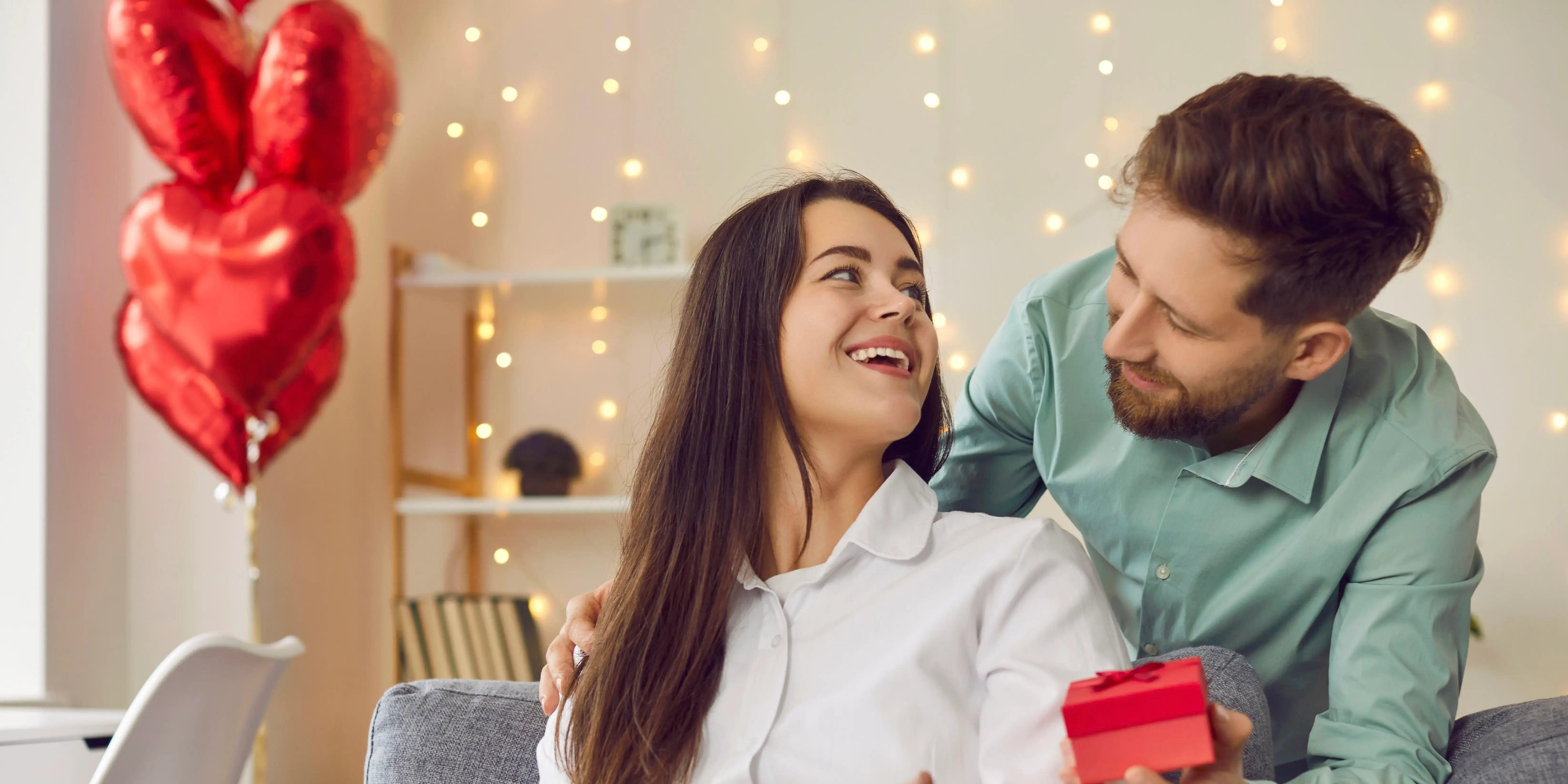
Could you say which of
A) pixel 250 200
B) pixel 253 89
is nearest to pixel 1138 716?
pixel 250 200

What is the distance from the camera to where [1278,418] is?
1.34m

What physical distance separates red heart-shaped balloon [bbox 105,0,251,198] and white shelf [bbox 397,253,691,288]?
0.76 meters

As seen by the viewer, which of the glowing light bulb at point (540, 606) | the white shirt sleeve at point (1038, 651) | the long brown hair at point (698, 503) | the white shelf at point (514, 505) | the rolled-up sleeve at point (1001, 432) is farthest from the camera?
the glowing light bulb at point (540, 606)

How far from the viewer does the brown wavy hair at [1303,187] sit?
1.11 metres

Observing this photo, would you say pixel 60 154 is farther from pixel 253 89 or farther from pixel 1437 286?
pixel 1437 286

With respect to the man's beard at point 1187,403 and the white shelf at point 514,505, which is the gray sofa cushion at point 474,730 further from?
the white shelf at point 514,505

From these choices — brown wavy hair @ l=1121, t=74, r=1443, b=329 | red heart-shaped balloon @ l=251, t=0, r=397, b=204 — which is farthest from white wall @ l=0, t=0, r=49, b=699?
brown wavy hair @ l=1121, t=74, r=1443, b=329

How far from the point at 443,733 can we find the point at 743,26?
87.9 inches

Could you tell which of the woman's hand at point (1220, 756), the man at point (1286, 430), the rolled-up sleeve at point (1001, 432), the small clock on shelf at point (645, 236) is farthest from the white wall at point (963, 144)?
the woman's hand at point (1220, 756)

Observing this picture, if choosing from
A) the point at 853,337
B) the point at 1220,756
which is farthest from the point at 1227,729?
the point at 853,337

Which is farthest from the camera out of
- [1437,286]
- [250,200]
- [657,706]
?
[1437,286]

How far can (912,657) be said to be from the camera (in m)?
1.02

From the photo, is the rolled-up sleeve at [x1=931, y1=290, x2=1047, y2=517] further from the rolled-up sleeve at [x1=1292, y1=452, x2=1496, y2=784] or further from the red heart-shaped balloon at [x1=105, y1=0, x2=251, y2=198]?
the red heart-shaped balloon at [x1=105, y1=0, x2=251, y2=198]

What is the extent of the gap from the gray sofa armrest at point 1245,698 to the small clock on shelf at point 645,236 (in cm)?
192
